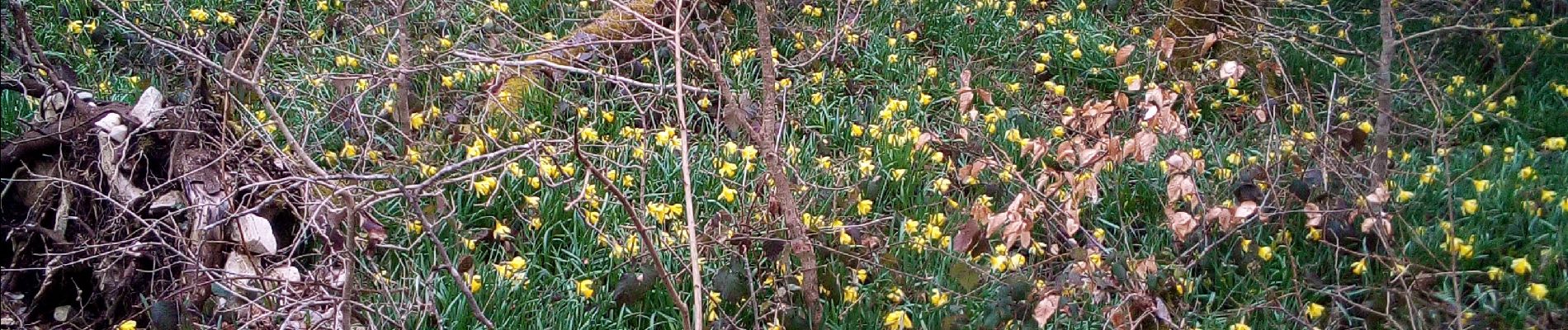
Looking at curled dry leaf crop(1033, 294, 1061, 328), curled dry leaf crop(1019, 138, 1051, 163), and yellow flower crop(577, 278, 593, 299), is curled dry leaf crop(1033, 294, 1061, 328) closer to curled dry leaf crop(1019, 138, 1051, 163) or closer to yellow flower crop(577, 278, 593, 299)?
curled dry leaf crop(1019, 138, 1051, 163)

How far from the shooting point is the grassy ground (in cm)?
288

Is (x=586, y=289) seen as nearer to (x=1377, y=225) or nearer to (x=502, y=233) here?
(x=502, y=233)

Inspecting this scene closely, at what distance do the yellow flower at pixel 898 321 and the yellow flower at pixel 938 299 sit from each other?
0.08 m

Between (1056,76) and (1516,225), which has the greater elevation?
(1516,225)

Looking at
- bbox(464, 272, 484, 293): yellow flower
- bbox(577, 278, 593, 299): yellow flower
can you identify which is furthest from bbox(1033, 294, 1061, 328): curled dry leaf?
bbox(464, 272, 484, 293): yellow flower

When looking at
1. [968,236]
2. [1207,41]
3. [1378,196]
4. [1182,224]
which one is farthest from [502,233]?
[1207,41]

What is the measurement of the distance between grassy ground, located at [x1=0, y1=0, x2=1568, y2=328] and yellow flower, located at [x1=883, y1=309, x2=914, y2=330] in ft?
0.36

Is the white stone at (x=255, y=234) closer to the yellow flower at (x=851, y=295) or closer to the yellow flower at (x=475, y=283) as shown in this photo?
the yellow flower at (x=475, y=283)

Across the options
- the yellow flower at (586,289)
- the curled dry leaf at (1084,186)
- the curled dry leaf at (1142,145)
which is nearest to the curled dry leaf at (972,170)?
the curled dry leaf at (1084,186)

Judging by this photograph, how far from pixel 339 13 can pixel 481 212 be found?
2.08 meters

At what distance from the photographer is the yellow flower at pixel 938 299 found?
2781 millimetres

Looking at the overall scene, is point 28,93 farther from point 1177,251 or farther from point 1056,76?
point 1056,76

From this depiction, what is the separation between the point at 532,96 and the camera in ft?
14.1

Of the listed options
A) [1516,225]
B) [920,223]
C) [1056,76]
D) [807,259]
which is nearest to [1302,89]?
[1056,76]
